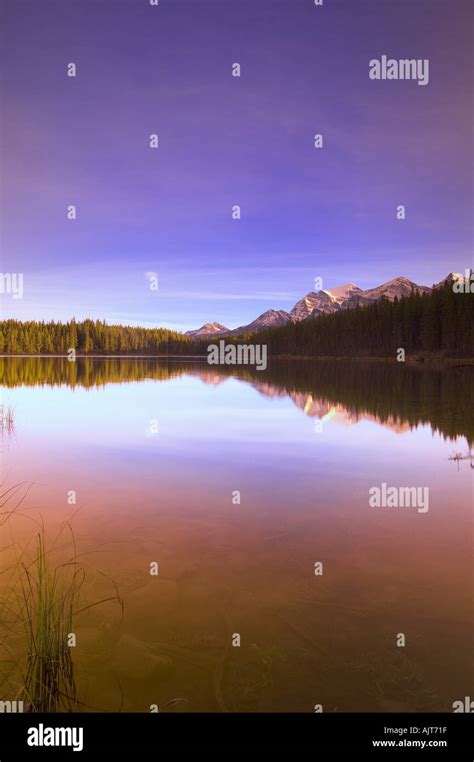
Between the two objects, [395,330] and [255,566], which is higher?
[395,330]

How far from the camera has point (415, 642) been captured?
548 cm

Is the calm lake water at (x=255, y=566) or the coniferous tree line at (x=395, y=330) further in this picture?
the coniferous tree line at (x=395, y=330)

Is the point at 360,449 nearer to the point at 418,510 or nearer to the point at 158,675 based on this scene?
the point at 418,510

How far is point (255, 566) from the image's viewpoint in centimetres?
749

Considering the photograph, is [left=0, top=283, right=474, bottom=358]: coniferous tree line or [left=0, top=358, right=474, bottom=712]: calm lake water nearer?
[left=0, top=358, right=474, bottom=712]: calm lake water

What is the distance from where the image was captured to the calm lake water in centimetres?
488

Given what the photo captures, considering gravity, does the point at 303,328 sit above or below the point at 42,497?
above

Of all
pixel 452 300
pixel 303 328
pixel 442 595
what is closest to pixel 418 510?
pixel 442 595

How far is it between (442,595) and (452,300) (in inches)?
3736

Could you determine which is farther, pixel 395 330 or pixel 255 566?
pixel 395 330

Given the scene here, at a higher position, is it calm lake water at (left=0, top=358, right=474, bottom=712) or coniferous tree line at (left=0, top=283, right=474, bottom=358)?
coniferous tree line at (left=0, top=283, right=474, bottom=358)

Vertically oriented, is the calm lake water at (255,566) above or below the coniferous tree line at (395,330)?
below

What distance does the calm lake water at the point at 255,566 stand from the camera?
488cm
